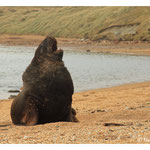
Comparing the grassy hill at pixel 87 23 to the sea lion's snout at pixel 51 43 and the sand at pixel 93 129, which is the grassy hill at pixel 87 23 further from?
the sea lion's snout at pixel 51 43

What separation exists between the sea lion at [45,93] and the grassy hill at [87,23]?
1432 inches

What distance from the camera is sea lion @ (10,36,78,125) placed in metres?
6.61

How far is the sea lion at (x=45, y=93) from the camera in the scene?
21.7 ft

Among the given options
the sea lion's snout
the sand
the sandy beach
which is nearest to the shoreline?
the sandy beach

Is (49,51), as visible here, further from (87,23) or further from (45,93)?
(87,23)

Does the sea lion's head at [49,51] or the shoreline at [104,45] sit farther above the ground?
the sea lion's head at [49,51]

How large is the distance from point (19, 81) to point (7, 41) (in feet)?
106

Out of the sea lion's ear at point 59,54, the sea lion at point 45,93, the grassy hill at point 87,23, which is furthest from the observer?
the grassy hill at point 87,23

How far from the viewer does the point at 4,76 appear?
741 inches

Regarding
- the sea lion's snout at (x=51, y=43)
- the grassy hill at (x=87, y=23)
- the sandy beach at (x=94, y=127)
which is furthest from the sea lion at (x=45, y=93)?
the grassy hill at (x=87, y=23)

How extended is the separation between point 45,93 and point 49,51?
867 millimetres

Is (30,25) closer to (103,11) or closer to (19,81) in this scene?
(103,11)

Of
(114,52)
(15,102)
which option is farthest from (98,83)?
(114,52)

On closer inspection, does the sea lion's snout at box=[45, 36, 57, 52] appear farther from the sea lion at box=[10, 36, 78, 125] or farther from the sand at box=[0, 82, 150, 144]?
the sand at box=[0, 82, 150, 144]
